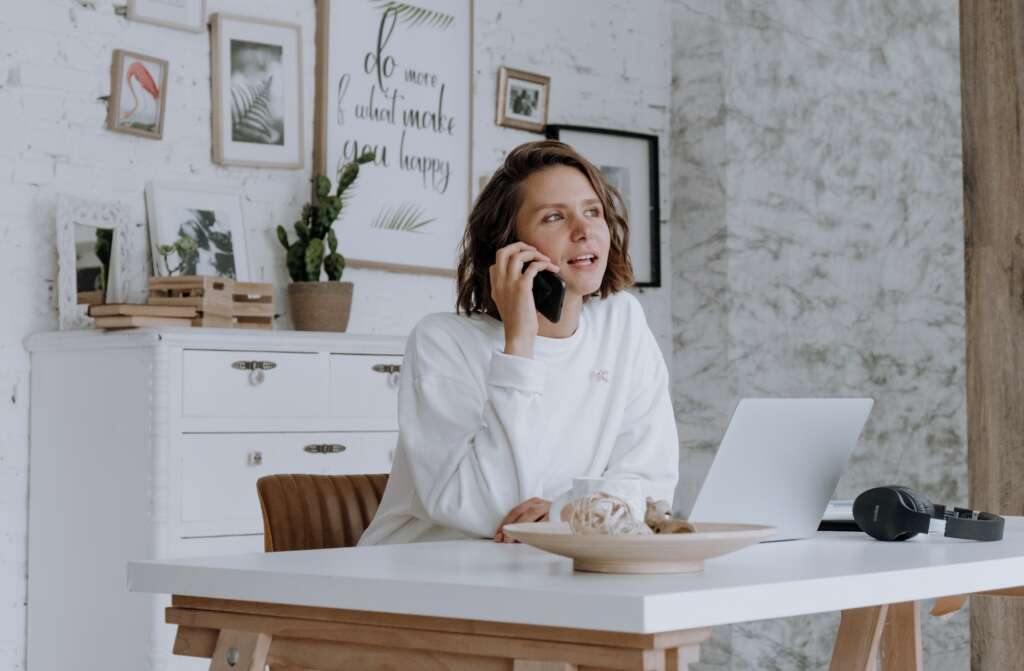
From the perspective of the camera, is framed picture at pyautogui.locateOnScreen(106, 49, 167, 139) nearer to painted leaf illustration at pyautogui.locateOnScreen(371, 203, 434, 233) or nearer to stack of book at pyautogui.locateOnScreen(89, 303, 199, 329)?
stack of book at pyautogui.locateOnScreen(89, 303, 199, 329)

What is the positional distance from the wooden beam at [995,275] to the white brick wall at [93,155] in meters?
1.82

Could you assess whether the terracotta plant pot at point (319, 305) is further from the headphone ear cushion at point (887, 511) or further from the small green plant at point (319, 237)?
the headphone ear cushion at point (887, 511)

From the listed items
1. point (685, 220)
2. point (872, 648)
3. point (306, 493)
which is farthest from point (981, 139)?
point (306, 493)

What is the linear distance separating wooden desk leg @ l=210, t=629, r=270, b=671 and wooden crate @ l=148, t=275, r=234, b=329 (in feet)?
6.88

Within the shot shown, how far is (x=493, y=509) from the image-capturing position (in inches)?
84.1

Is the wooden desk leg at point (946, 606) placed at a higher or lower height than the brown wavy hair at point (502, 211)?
lower

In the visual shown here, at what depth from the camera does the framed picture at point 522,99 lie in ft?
16.2

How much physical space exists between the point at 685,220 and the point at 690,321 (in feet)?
1.34

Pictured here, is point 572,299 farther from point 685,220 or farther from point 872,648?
point 685,220

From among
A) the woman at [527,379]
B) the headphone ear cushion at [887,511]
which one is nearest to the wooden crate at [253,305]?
the woman at [527,379]

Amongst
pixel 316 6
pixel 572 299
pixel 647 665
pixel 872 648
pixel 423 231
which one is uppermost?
pixel 316 6

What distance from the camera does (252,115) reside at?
420 centimetres

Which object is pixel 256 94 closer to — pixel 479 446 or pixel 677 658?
pixel 479 446

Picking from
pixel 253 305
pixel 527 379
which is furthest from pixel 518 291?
pixel 253 305
